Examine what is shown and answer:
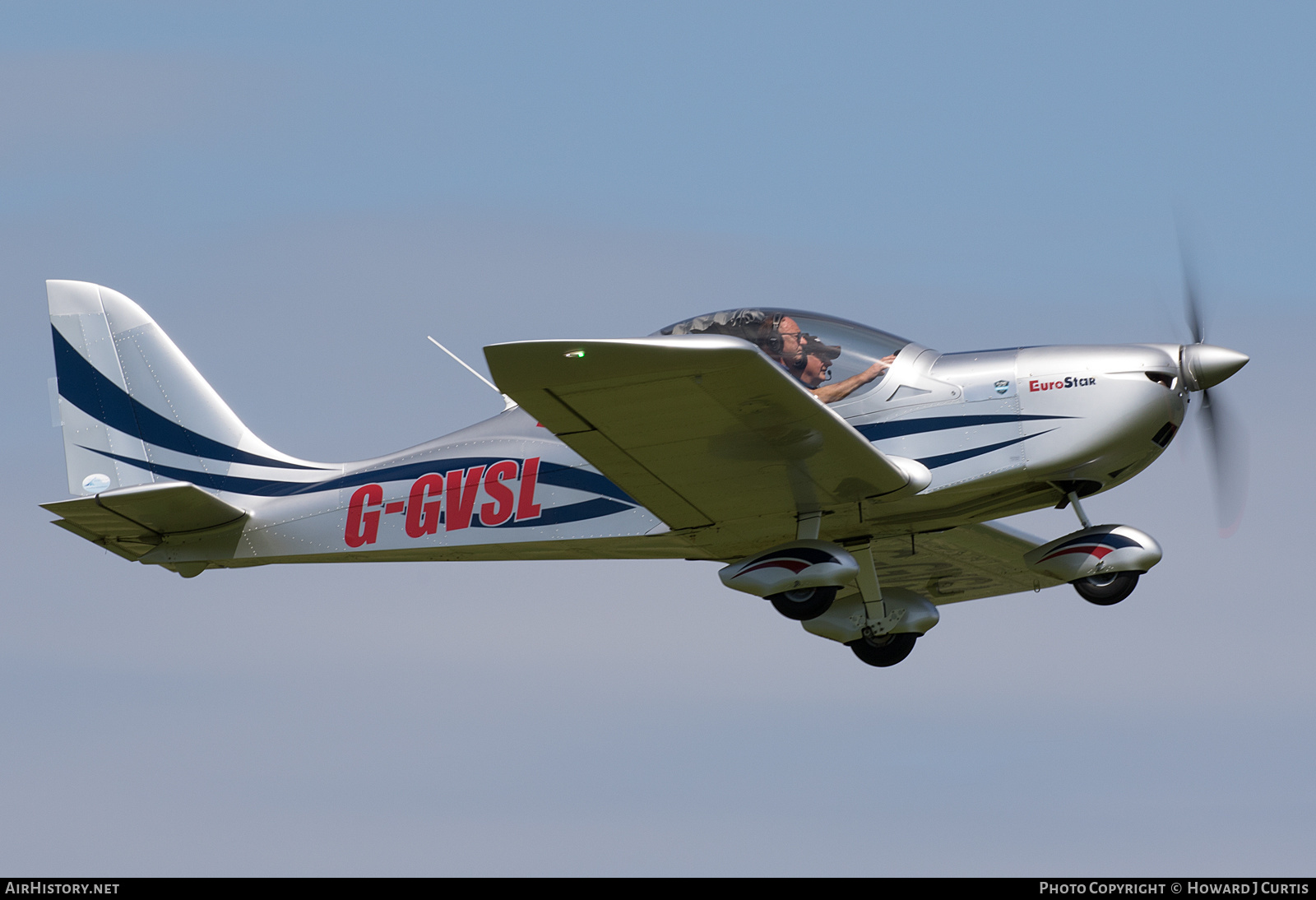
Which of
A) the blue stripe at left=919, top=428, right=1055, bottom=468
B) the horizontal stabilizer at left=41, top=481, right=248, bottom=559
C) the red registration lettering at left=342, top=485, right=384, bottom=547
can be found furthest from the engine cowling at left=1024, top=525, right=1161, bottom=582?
the horizontal stabilizer at left=41, top=481, right=248, bottom=559

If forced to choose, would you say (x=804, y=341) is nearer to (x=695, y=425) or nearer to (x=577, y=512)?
(x=695, y=425)

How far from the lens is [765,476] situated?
11617 mm

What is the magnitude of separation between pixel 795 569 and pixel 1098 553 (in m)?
2.16

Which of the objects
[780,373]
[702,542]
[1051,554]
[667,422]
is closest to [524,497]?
[702,542]

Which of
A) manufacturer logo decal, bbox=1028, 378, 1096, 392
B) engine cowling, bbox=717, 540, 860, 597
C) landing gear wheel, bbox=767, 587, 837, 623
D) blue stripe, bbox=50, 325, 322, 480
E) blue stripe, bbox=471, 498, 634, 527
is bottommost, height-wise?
landing gear wheel, bbox=767, 587, 837, 623

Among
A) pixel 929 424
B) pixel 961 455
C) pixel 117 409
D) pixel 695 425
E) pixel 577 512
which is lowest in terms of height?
pixel 695 425

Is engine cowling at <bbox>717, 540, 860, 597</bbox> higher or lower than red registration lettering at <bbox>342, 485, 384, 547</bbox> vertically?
lower

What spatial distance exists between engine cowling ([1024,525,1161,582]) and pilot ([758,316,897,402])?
180 centimetres

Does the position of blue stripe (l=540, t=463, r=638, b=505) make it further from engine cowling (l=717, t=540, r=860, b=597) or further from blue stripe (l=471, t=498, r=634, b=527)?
engine cowling (l=717, t=540, r=860, b=597)

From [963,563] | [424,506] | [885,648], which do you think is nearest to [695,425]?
[424,506]

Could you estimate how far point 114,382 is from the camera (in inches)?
588

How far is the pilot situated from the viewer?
39.1 ft
